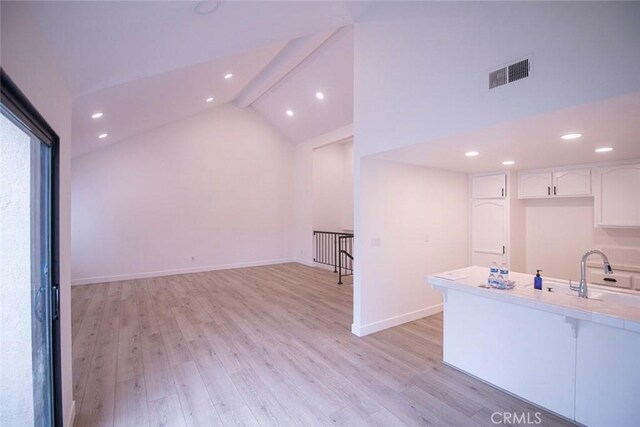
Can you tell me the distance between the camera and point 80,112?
341 centimetres

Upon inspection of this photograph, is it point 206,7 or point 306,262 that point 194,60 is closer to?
point 206,7

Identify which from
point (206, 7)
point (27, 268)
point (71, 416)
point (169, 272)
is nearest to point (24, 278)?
point (27, 268)

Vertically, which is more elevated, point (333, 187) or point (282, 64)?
point (282, 64)

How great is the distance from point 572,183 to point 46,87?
520 cm

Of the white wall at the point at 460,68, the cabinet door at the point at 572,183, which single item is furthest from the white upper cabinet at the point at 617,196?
the white wall at the point at 460,68

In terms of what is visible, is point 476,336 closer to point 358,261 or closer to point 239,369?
point 358,261

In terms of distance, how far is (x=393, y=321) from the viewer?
12.1 feet

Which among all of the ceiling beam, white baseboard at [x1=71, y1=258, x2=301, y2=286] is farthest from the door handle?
white baseboard at [x1=71, y1=258, x2=301, y2=286]

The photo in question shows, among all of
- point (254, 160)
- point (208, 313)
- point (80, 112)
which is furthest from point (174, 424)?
point (254, 160)

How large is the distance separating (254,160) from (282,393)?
6.45m

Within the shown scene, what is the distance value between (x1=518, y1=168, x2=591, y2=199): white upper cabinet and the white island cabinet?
169 cm

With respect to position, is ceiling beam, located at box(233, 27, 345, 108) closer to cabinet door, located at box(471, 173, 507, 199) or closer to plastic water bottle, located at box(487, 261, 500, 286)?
cabinet door, located at box(471, 173, 507, 199)

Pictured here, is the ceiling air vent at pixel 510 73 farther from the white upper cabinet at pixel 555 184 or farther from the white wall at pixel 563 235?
the white wall at pixel 563 235

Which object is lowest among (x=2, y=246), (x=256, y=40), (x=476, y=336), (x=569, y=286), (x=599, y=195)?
(x=476, y=336)
